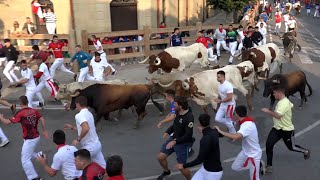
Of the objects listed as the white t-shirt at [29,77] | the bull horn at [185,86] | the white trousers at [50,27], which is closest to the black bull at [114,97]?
the bull horn at [185,86]

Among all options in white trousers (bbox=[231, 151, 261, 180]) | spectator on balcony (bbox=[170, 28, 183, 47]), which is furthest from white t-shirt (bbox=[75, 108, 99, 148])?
spectator on balcony (bbox=[170, 28, 183, 47])

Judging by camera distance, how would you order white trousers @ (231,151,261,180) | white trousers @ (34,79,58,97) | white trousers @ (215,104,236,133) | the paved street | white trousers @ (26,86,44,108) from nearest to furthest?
white trousers @ (231,151,261,180) → the paved street → white trousers @ (215,104,236,133) → white trousers @ (26,86,44,108) → white trousers @ (34,79,58,97)

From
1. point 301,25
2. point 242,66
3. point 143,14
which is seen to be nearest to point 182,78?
point 242,66

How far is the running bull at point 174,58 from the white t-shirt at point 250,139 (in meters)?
7.18

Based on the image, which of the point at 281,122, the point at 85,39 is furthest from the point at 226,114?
the point at 85,39

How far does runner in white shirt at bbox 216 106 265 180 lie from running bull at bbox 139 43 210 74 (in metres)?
7.10

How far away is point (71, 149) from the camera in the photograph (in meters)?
6.25

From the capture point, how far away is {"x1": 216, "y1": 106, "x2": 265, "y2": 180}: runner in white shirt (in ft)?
22.0

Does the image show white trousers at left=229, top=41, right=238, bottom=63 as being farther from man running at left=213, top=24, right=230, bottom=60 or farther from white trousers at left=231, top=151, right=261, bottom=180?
white trousers at left=231, top=151, right=261, bottom=180

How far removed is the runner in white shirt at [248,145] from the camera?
6711mm

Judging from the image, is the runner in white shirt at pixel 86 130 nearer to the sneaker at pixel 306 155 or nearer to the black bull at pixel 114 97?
the black bull at pixel 114 97

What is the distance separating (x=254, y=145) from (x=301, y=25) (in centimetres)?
2931

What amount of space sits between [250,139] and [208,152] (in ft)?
3.96

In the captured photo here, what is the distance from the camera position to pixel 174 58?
14.1m
